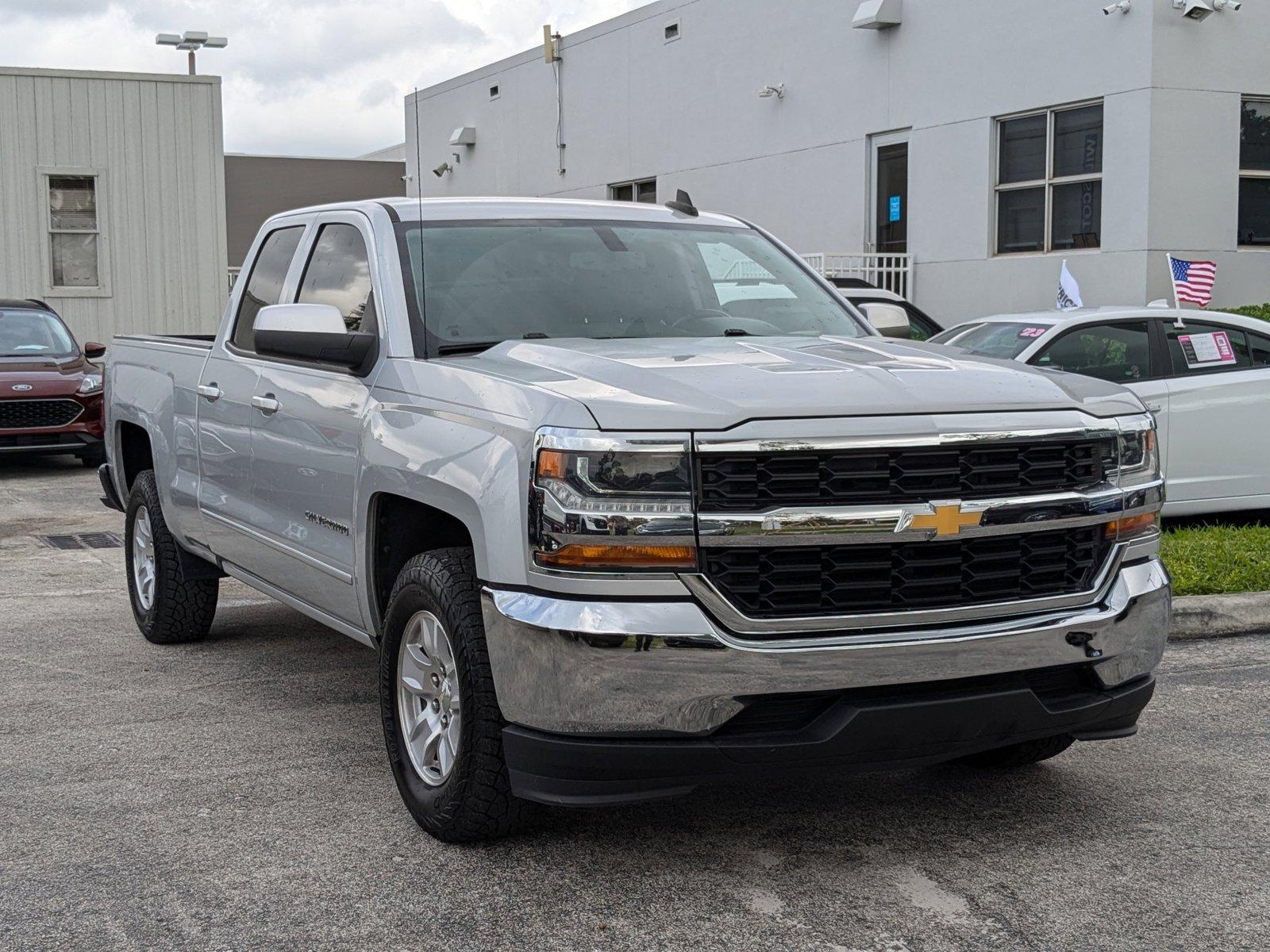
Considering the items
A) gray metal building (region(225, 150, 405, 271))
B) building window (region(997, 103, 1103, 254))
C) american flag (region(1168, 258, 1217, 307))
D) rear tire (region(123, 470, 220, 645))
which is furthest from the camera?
gray metal building (region(225, 150, 405, 271))

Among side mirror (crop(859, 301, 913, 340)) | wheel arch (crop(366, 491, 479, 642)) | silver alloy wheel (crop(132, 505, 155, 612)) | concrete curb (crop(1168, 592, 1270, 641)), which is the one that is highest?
side mirror (crop(859, 301, 913, 340))

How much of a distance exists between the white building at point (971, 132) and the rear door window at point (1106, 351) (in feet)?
20.0

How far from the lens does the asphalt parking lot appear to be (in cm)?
369

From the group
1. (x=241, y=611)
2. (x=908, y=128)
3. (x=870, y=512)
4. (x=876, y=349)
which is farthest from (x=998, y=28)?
(x=870, y=512)

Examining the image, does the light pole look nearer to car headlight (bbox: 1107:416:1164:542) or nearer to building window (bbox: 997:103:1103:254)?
building window (bbox: 997:103:1103:254)

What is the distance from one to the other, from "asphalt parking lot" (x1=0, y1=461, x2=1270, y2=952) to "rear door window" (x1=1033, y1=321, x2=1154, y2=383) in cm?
405

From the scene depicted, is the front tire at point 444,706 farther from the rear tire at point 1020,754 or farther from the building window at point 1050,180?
the building window at point 1050,180

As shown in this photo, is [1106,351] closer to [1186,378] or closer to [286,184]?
[1186,378]

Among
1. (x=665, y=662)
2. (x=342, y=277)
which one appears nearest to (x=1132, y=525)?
(x=665, y=662)

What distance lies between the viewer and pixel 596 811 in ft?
14.9

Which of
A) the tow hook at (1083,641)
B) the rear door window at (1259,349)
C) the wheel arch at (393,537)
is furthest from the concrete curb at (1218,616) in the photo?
the wheel arch at (393,537)

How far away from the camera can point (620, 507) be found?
366 centimetres

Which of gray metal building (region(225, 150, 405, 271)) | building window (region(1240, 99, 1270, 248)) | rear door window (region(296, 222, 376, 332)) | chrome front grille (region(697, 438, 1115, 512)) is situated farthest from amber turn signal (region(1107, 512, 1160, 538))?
gray metal building (region(225, 150, 405, 271))

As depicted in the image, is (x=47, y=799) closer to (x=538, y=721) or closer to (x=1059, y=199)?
(x=538, y=721)
